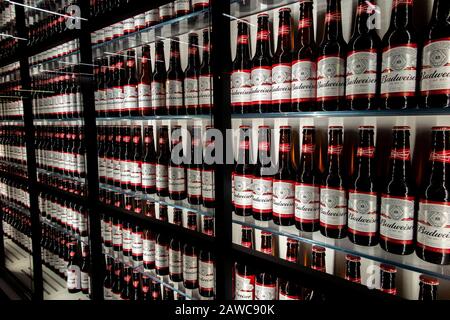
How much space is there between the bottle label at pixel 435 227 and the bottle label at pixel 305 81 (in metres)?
0.48

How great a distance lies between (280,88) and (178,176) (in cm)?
73

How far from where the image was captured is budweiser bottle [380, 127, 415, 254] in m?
0.87

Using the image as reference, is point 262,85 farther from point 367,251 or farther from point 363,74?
point 367,251

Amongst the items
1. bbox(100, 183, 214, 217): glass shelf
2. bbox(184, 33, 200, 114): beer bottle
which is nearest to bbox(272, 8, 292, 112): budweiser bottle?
bbox(184, 33, 200, 114): beer bottle

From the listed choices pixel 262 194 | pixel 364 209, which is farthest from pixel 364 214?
pixel 262 194

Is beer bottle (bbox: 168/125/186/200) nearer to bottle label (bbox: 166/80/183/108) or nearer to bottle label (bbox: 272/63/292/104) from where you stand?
bottle label (bbox: 166/80/183/108)

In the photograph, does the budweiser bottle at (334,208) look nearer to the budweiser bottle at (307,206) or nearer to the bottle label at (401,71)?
the budweiser bottle at (307,206)

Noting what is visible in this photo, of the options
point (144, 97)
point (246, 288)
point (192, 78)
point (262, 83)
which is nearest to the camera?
point (262, 83)

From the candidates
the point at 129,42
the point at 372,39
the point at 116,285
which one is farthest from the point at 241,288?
the point at 129,42

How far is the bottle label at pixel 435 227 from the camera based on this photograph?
2.65 feet

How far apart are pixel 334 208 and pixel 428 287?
353 mm

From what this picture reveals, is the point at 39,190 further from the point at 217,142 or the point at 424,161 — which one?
the point at 424,161

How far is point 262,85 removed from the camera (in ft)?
3.93

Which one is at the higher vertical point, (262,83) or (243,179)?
(262,83)
